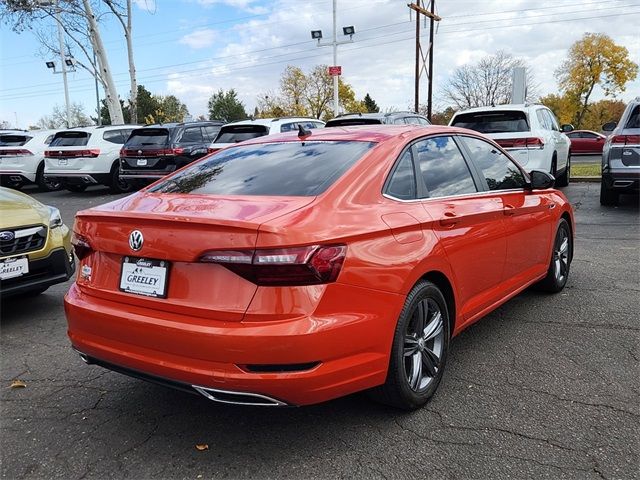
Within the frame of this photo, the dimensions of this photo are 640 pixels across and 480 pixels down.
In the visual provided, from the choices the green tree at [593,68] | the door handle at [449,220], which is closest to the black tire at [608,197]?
the door handle at [449,220]

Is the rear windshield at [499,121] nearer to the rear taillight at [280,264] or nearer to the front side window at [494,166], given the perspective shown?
the front side window at [494,166]

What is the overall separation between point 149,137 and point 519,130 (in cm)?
864

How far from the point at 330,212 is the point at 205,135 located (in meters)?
12.4

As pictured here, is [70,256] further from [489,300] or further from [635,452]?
[635,452]

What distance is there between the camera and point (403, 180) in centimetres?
320

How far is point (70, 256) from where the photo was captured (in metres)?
5.18

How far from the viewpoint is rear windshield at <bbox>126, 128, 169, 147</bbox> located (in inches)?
534

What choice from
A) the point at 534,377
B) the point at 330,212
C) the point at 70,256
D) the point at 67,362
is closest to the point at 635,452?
the point at 534,377

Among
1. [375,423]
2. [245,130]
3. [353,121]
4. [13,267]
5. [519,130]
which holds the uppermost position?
[353,121]


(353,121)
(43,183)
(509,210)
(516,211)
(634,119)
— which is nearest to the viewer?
(509,210)

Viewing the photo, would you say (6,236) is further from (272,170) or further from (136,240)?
(272,170)

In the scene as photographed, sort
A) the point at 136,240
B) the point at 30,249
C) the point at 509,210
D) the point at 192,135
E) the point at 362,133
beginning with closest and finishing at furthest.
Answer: the point at 136,240
the point at 362,133
the point at 509,210
the point at 30,249
the point at 192,135

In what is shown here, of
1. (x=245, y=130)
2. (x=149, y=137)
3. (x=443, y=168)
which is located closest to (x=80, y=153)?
(x=149, y=137)

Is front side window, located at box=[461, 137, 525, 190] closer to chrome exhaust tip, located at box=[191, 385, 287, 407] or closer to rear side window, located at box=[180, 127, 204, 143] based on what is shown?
chrome exhaust tip, located at box=[191, 385, 287, 407]
